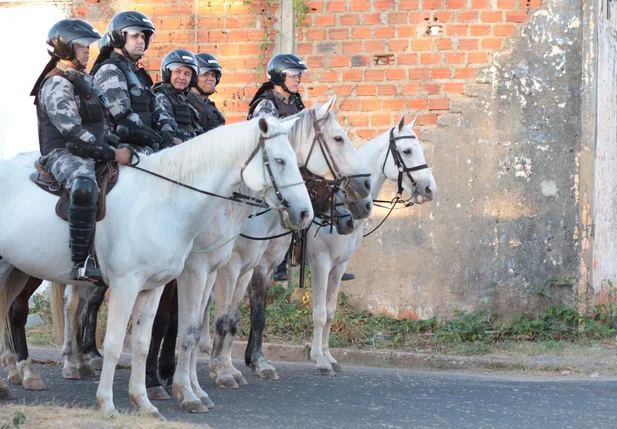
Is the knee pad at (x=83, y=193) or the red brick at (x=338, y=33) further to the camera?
the red brick at (x=338, y=33)

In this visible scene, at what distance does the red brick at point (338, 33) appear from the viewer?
13.3m

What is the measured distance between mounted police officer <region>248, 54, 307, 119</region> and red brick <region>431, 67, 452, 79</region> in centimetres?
266

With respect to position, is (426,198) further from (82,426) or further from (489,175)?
(82,426)

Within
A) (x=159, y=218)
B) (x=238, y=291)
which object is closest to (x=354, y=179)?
(x=238, y=291)

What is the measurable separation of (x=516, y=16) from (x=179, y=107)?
16.6 ft

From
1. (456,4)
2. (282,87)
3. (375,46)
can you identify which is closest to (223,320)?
(282,87)

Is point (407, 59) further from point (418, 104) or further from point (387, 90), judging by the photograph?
point (418, 104)

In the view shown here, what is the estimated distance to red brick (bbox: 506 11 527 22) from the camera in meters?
12.9

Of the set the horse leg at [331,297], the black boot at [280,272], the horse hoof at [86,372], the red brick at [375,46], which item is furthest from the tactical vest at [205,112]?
the red brick at [375,46]

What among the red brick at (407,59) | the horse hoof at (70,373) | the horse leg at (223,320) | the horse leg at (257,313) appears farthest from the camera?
the red brick at (407,59)

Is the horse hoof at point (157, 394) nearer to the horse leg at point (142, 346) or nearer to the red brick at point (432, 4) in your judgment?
the horse leg at point (142, 346)

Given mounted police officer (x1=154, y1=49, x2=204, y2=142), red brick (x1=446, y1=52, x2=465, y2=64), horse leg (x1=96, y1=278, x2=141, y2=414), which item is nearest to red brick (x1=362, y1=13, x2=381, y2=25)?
red brick (x1=446, y1=52, x2=465, y2=64)

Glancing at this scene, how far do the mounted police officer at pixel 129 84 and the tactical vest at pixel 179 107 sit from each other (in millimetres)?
709

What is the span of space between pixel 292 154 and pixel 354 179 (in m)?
1.93
